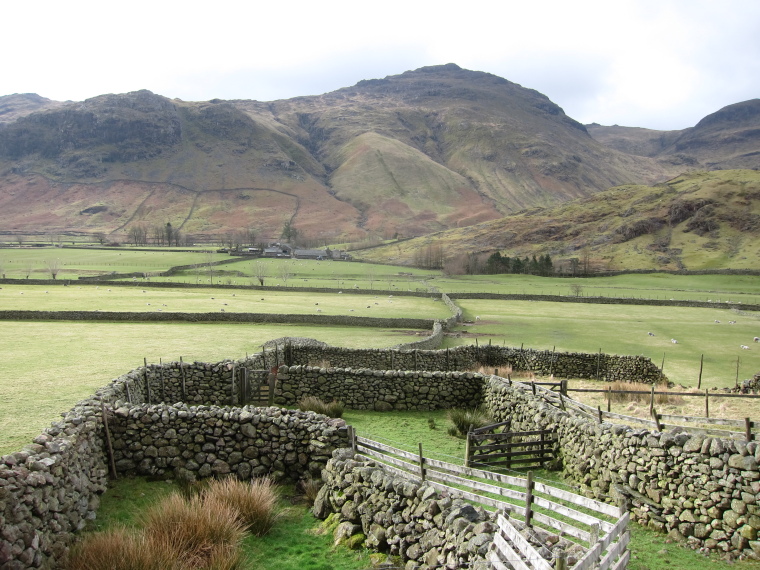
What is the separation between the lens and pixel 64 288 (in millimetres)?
66938

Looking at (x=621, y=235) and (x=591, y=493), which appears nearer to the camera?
(x=591, y=493)

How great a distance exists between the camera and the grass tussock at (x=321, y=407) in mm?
16527

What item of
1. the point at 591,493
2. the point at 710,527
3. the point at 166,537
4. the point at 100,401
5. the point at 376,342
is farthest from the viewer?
the point at 376,342

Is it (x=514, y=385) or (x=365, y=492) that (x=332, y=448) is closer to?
(x=365, y=492)

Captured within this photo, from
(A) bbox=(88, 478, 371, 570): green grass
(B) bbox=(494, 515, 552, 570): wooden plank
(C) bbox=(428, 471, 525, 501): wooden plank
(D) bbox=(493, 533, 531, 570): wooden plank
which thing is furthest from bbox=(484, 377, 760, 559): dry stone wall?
(A) bbox=(88, 478, 371, 570): green grass

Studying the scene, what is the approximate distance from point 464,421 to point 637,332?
34.4 meters

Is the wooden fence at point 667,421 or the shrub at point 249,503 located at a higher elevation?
the wooden fence at point 667,421

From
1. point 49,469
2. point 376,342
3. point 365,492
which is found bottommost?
point 376,342

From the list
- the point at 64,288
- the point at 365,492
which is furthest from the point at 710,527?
the point at 64,288

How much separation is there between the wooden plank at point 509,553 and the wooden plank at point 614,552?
0.76 m

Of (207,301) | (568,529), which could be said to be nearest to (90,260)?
(207,301)

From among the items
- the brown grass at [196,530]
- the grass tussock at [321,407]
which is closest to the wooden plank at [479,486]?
the brown grass at [196,530]

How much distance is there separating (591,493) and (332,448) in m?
5.44

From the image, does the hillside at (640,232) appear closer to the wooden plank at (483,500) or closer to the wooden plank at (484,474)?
the wooden plank at (484,474)
